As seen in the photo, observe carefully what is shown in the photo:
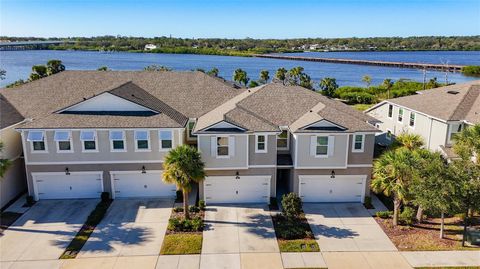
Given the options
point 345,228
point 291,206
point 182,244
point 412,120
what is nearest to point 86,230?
point 182,244

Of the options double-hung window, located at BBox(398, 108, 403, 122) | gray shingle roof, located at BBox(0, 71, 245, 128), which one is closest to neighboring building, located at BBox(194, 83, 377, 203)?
gray shingle roof, located at BBox(0, 71, 245, 128)

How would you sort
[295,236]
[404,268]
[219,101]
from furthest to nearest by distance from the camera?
[219,101] → [295,236] → [404,268]

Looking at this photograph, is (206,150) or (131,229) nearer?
(131,229)

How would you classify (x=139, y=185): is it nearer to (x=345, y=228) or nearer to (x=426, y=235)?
(x=345, y=228)

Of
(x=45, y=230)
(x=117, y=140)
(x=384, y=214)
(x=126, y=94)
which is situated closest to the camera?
(x=45, y=230)

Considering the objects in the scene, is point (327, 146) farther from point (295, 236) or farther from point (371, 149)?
point (295, 236)

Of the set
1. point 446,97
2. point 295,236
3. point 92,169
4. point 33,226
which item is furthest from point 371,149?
point 33,226
